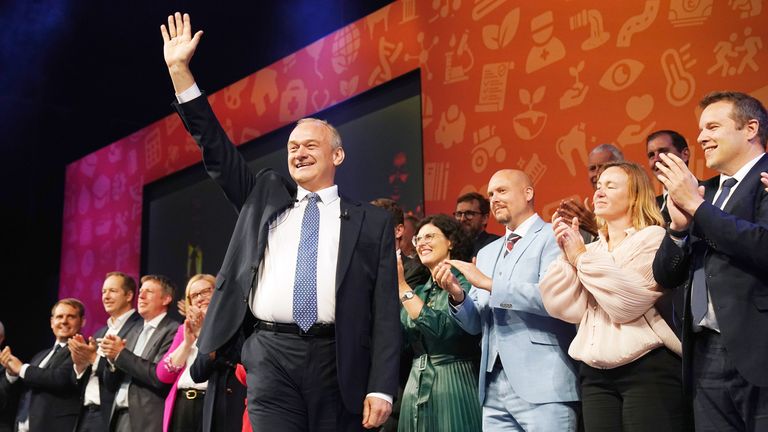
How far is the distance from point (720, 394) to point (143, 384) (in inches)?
116

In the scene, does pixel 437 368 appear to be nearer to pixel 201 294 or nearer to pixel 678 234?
pixel 678 234

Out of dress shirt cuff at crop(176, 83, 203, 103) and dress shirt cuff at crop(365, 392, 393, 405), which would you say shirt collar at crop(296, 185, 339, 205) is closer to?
dress shirt cuff at crop(176, 83, 203, 103)

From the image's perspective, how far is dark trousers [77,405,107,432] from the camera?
4691mm

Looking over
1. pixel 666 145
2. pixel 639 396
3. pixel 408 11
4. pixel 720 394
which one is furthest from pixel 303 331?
pixel 408 11

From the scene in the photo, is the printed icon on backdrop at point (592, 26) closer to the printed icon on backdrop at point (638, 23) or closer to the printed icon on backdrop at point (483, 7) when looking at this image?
the printed icon on backdrop at point (638, 23)

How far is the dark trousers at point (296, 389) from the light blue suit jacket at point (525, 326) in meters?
0.81

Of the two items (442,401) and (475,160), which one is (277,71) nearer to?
(475,160)

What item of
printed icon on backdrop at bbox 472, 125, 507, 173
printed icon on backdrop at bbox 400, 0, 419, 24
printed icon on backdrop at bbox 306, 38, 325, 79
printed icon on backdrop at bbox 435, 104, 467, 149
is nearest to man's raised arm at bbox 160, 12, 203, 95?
printed icon on backdrop at bbox 472, 125, 507, 173

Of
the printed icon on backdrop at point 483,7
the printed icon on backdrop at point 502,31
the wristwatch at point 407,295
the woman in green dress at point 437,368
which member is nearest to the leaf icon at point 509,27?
the printed icon on backdrop at point 502,31

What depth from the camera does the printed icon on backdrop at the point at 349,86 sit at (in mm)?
6121

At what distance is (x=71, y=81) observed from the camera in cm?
873

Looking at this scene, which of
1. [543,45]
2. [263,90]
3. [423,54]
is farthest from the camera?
[263,90]

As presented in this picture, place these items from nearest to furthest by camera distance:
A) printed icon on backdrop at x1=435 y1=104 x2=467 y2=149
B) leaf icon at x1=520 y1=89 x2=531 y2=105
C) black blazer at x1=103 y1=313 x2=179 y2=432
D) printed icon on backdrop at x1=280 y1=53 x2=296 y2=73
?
black blazer at x1=103 y1=313 x2=179 y2=432, leaf icon at x1=520 y1=89 x2=531 y2=105, printed icon on backdrop at x1=435 y1=104 x2=467 y2=149, printed icon on backdrop at x1=280 y1=53 x2=296 y2=73

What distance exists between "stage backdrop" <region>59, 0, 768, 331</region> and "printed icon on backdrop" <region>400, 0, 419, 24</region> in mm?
13
